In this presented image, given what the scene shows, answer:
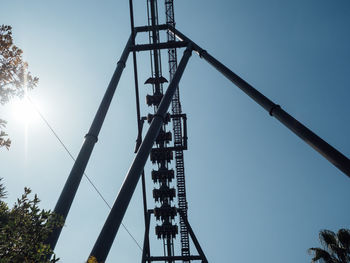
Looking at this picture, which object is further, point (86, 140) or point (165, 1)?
point (165, 1)

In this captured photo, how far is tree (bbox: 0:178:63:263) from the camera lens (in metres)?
3.68

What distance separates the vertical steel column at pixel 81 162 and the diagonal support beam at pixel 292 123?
15.6ft

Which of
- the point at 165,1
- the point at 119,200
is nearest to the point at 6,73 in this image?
the point at 119,200

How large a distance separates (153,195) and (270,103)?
1162cm

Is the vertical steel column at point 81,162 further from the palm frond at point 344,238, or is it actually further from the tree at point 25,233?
the palm frond at point 344,238

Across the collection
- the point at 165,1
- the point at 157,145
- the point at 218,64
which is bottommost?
the point at 218,64

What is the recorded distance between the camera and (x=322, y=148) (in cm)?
625

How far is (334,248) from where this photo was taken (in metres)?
12.0

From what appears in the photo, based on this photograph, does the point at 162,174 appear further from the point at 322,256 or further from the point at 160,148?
the point at 322,256

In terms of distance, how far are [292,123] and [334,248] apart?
8743mm

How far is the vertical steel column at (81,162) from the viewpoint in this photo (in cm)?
698

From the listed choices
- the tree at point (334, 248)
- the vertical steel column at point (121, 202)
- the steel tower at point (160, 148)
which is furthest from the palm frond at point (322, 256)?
the vertical steel column at point (121, 202)

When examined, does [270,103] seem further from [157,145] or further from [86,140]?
[157,145]

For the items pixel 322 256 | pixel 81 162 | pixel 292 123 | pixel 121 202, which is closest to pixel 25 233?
pixel 121 202
